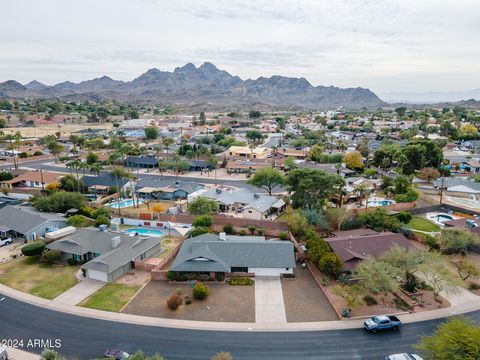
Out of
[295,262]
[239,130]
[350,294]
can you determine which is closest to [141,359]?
[350,294]

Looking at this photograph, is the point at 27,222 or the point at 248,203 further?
the point at 248,203

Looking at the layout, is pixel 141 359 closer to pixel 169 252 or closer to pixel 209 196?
pixel 169 252

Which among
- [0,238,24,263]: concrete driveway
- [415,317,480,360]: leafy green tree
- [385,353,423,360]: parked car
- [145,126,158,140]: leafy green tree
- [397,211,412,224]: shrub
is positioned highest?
[145,126,158,140]: leafy green tree

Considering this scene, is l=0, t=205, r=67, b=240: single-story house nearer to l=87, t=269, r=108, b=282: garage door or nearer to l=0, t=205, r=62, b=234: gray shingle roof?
l=0, t=205, r=62, b=234: gray shingle roof

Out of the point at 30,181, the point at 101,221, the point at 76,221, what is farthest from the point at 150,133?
the point at 76,221

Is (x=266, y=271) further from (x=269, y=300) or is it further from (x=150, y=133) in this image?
(x=150, y=133)

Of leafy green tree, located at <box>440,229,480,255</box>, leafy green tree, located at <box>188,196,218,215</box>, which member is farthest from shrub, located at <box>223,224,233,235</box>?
leafy green tree, located at <box>440,229,480,255</box>

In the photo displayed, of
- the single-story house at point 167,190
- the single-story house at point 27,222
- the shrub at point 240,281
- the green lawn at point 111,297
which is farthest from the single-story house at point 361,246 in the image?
the single-story house at point 27,222
